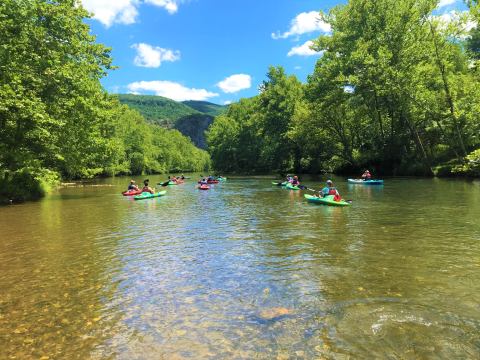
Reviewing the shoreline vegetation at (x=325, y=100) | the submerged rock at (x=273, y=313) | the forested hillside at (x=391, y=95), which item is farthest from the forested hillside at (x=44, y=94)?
the forested hillside at (x=391, y=95)

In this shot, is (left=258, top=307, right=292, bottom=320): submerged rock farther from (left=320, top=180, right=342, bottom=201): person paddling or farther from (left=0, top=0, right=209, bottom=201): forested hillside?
(left=0, top=0, right=209, bottom=201): forested hillside

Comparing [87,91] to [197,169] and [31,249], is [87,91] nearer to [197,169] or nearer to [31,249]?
[31,249]

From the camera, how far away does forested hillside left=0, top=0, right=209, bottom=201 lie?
21.4 metres

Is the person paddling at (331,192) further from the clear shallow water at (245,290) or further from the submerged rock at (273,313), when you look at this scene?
the submerged rock at (273,313)

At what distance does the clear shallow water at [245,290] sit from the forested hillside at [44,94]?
28.9ft

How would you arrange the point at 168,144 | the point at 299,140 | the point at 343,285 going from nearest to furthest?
the point at 343,285 < the point at 299,140 < the point at 168,144

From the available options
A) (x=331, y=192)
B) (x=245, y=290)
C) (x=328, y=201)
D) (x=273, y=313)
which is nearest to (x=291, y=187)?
(x=331, y=192)

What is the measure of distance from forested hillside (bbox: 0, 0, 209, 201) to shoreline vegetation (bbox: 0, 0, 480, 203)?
81 millimetres

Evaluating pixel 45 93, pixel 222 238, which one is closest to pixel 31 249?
pixel 222 238

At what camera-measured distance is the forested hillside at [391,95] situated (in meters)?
35.6

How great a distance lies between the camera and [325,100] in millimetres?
46031

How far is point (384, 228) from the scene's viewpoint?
13250mm

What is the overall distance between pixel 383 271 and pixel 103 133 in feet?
185

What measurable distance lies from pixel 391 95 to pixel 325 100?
8247mm
